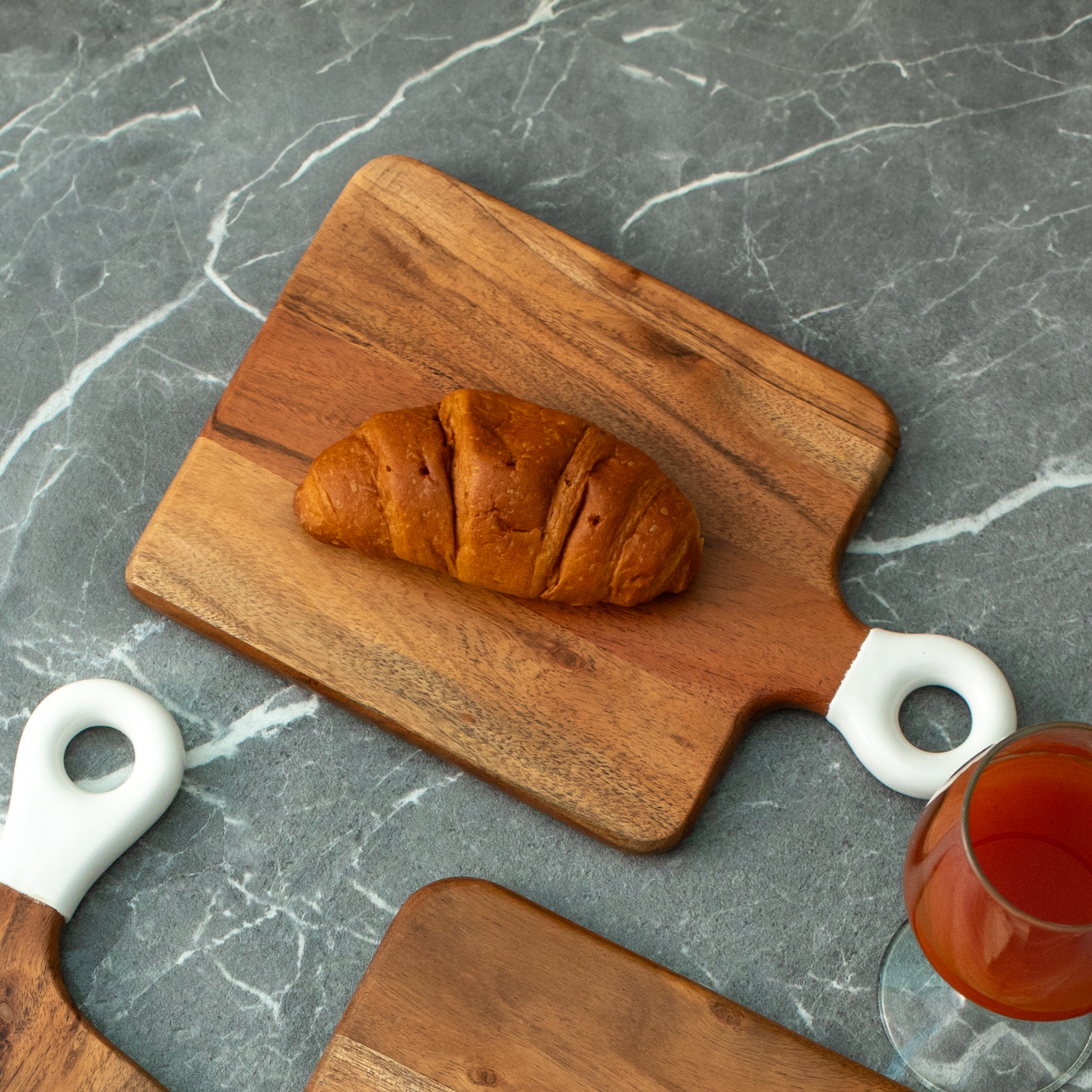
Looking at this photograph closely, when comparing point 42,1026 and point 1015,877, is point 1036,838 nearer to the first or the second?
point 1015,877

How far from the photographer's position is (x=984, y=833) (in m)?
1.00

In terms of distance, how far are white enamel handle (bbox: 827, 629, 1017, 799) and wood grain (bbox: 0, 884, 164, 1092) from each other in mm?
915

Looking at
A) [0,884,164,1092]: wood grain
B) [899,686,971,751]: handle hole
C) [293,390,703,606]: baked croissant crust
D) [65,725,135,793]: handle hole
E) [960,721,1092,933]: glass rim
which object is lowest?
[0,884,164,1092]: wood grain

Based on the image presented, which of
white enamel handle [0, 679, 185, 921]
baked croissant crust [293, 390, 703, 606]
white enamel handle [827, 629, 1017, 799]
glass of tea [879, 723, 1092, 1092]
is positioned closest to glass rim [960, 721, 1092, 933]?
glass of tea [879, 723, 1092, 1092]

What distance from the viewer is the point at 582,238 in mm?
1636

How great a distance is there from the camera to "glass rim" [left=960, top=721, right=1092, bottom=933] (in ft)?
2.86

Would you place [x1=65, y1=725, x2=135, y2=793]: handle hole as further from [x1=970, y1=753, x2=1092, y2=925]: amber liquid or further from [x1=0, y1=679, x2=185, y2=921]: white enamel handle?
[x1=970, y1=753, x2=1092, y2=925]: amber liquid

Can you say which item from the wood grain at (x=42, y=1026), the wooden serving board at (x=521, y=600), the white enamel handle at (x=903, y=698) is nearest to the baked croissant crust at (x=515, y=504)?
the wooden serving board at (x=521, y=600)

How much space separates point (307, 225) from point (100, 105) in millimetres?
402

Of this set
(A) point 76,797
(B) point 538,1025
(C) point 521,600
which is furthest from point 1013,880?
(A) point 76,797

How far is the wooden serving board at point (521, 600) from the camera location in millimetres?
1344

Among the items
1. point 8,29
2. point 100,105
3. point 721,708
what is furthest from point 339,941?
point 8,29

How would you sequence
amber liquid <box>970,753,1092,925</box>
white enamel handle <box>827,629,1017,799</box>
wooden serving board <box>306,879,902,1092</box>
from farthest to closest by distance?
white enamel handle <box>827,629,1017,799</box> < wooden serving board <box>306,879,902,1092</box> < amber liquid <box>970,753,1092,925</box>

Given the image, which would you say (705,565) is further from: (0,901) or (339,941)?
(0,901)
